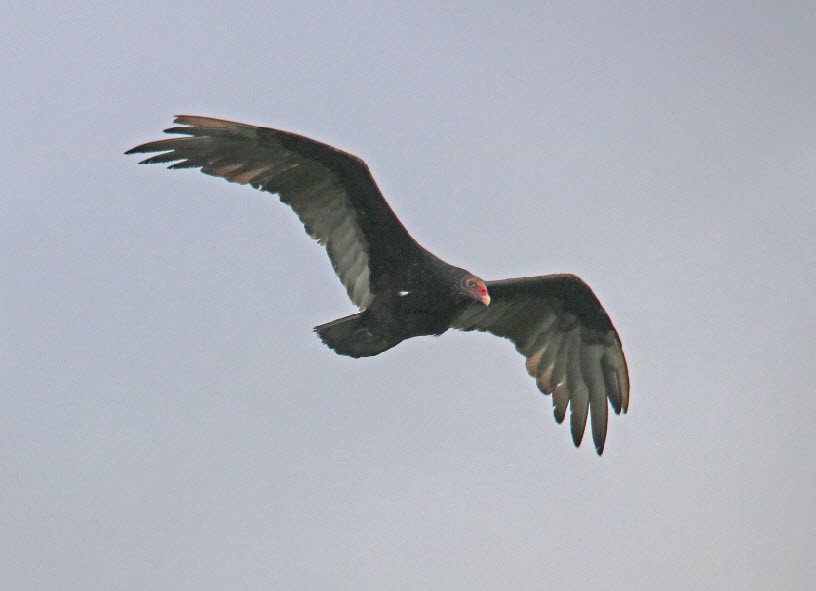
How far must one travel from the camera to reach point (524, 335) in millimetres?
10570

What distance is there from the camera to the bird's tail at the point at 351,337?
9.04 meters

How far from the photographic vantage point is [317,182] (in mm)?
9055

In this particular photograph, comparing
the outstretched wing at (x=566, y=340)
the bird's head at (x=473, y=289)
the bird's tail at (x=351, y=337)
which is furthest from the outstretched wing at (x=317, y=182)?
the outstretched wing at (x=566, y=340)

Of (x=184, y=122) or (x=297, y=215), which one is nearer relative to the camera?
(x=184, y=122)

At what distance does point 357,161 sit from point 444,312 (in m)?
1.22

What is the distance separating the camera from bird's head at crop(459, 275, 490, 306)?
8914 mm

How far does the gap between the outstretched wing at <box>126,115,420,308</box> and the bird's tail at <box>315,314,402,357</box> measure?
0.71ft

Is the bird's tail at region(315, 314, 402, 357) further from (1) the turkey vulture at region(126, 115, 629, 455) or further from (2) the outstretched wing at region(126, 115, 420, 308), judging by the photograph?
(2) the outstretched wing at region(126, 115, 420, 308)

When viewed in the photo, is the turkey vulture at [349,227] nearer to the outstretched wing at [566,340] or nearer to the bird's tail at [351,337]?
the bird's tail at [351,337]

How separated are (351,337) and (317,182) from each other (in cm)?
113

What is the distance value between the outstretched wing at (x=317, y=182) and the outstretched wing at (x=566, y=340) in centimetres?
128

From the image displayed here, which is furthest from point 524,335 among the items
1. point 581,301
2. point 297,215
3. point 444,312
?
point 297,215

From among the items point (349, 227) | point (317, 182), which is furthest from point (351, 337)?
point (317, 182)

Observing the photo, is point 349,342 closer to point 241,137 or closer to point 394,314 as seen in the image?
point 394,314
